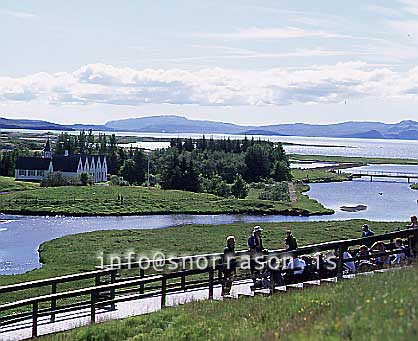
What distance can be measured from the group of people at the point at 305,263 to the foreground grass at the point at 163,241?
2194 cm

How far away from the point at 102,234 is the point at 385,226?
77.3 ft

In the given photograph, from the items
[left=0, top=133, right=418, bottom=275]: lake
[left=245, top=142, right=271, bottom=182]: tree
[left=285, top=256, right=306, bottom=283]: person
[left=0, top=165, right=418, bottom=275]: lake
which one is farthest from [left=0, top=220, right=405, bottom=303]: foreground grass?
[left=245, top=142, right=271, bottom=182]: tree

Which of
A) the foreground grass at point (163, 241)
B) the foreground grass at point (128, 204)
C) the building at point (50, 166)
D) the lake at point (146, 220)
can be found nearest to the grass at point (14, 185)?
the building at point (50, 166)

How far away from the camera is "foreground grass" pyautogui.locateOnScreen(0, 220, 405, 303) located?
146 ft

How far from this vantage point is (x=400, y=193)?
12025 cm

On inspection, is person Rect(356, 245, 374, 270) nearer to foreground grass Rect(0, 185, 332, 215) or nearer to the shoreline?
the shoreline

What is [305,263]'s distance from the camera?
1758cm

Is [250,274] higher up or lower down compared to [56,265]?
higher up

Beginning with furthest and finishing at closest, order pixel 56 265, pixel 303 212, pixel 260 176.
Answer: pixel 260 176 → pixel 303 212 → pixel 56 265

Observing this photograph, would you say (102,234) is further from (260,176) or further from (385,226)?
(260,176)

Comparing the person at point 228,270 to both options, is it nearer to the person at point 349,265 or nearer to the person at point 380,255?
the person at point 349,265

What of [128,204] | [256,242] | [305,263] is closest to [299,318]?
[305,263]

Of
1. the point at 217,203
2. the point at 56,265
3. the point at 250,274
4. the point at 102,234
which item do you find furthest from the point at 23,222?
the point at 250,274

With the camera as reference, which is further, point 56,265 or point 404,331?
point 56,265
